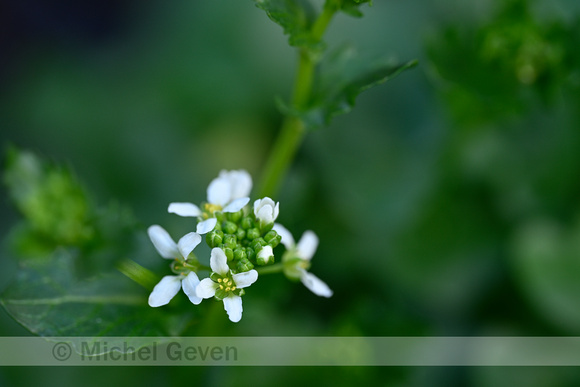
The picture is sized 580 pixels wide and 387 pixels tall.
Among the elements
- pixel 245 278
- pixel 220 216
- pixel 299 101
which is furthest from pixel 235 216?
pixel 299 101

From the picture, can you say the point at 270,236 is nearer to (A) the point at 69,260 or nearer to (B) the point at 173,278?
(B) the point at 173,278

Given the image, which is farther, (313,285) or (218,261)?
→ (313,285)

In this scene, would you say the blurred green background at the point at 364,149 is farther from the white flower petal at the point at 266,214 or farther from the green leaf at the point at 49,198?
the white flower petal at the point at 266,214

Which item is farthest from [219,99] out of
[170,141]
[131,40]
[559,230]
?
[559,230]

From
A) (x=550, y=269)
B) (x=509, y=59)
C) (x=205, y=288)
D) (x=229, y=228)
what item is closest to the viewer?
(x=205, y=288)

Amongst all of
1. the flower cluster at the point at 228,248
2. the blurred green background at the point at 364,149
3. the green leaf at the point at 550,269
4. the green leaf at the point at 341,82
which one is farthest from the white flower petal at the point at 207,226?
the green leaf at the point at 550,269

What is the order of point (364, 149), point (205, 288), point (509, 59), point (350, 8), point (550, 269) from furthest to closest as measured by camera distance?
point (364, 149), point (550, 269), point (509, 59), point (350, 8), point (205, 288)

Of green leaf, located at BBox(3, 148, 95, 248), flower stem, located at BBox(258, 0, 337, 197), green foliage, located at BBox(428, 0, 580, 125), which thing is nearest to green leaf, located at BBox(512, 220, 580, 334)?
green foliage, located at BBox(428, 0, 580, 125)
